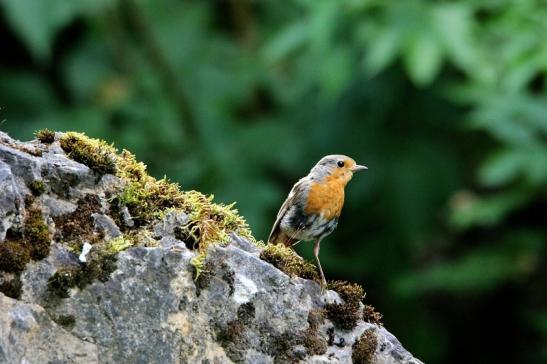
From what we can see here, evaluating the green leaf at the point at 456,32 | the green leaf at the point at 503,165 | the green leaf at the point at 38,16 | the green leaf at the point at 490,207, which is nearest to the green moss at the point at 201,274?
the green leaf at the point at 456,32

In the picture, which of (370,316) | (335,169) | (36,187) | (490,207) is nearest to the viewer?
(36,187)

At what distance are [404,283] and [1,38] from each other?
515cm

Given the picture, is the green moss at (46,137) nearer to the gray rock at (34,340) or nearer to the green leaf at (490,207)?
the gray rock at (34,340)

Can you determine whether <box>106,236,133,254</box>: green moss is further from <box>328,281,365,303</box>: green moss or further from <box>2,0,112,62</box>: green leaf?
<box>2,0,112,62</box>: green leaf

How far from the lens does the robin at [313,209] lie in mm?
5289

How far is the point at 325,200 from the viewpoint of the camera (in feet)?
17.5

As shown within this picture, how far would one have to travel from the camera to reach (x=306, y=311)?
13.5 ft

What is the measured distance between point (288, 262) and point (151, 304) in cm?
70

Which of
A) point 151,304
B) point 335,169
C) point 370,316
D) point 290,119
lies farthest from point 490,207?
point 151,304

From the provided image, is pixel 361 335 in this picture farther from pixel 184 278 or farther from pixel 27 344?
pixel 27 344

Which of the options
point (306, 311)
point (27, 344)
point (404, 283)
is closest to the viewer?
point (27, 344)

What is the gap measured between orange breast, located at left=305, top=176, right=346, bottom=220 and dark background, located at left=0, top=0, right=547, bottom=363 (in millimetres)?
3891

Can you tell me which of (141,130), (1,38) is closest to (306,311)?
(141,130)

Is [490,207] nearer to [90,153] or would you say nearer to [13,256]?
[90,153]
